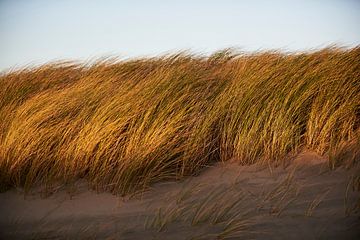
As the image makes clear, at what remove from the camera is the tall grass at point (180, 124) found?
3465 millimetres

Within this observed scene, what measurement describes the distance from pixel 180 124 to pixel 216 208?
108 cm

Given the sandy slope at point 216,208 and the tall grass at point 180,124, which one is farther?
the tall grass at point 180,124

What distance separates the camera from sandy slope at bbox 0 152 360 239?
264 cm

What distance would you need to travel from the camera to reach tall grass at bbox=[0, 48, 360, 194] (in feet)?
11.4

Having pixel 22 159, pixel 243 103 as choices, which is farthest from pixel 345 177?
pixel 22 159

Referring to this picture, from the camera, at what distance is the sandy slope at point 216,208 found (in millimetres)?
2637

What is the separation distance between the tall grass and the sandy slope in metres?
0.17

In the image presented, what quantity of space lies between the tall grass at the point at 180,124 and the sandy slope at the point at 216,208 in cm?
17

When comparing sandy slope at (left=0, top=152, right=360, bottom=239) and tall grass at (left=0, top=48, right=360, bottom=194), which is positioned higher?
tall grass at (left=0, top=48, right=360, bottom=194)

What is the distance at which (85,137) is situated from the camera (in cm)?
368

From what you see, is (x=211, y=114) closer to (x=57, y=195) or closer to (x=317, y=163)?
(x=317, y=163)

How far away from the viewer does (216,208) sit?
286 centimetres

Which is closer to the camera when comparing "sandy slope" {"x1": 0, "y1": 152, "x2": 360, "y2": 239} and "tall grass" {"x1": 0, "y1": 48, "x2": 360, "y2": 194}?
"sandy slope" {"x1": 0, "y1": 152, "x2": 360, "y2": 239}

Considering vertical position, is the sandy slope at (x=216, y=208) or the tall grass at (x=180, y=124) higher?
the tall grass at (x=180, y=124)
